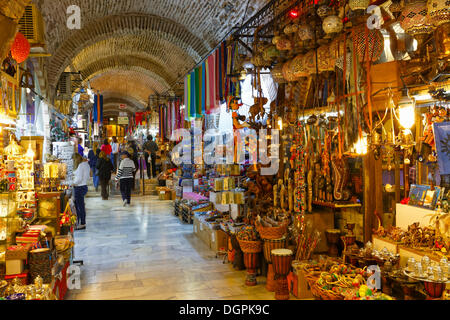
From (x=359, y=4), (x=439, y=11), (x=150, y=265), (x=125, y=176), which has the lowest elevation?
(x=150, y=265)

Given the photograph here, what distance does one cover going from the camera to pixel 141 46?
11000 millimetres

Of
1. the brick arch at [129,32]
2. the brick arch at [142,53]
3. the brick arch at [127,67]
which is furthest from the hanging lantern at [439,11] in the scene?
the brick arch at [127,67]

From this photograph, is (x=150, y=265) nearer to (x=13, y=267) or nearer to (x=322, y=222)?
(x=13, y=267)

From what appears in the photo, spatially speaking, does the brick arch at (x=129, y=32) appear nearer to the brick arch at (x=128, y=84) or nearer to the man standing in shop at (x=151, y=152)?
the brick arch at (x=128, y=84)

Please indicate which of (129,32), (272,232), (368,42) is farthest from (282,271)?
(129,32)

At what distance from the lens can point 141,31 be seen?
8.71 metres

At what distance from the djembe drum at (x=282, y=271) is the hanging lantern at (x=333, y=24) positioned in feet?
7.16

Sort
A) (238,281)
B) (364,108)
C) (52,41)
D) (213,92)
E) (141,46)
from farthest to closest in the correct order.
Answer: (141,46) < (52,41) < (213,92) < (238,281) < (364,108)

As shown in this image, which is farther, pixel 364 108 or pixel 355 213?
pixel 355 213

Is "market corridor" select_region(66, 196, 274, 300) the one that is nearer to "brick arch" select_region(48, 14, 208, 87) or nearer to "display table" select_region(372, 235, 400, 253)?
"display table" select_region(372, 235, 400, 253)

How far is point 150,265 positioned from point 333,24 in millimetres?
3585

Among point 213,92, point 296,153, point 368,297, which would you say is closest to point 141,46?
point 213,92

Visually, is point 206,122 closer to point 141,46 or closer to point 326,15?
point 141,46

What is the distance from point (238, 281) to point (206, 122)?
192 inches
